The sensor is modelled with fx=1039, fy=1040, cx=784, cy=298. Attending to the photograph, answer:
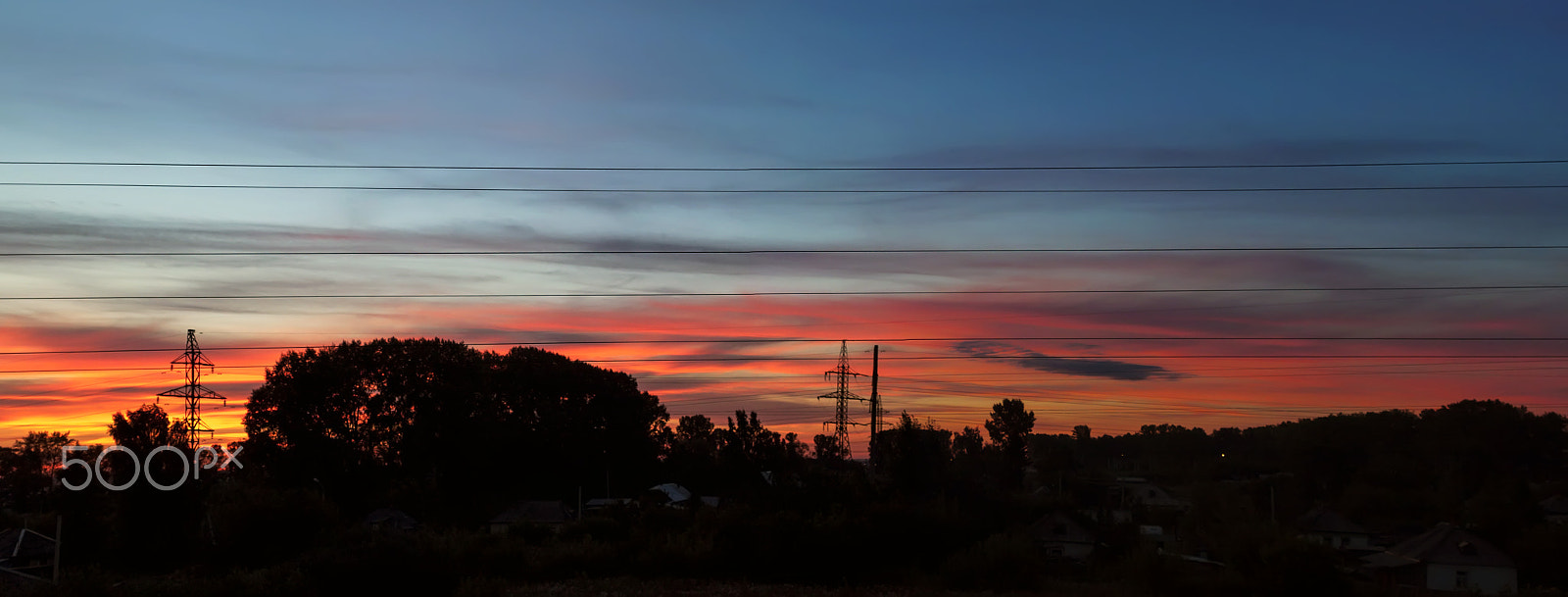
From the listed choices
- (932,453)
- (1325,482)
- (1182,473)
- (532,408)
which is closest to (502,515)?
(532,408)

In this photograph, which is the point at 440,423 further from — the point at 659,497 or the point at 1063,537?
the point at 1063,537

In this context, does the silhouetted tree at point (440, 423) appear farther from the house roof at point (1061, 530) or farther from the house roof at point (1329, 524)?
the house roof at point (1329, 524)

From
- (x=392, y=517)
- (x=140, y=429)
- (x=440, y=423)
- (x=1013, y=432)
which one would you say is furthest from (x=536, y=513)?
(x=1013, y=432)

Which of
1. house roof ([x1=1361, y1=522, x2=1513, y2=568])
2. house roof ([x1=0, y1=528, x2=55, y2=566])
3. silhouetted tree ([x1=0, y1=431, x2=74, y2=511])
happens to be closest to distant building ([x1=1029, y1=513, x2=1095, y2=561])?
house roof ([x1=1361, y1=522, x2=1513, y2=568])

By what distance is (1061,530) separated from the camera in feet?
187

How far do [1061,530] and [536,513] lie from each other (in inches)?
1253

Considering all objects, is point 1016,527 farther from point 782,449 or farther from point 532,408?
point 532,408

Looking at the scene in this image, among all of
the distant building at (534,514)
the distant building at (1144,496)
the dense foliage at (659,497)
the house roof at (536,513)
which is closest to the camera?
the dense foliage at (659,497)

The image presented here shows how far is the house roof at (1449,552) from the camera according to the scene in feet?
167

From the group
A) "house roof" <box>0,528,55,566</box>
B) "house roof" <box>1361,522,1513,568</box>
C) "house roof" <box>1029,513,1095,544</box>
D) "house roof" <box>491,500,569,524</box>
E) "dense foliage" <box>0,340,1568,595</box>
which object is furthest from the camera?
"house roof" <box>491,500,569,524</box>

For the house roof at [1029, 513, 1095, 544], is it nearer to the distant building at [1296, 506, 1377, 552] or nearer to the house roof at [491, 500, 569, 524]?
the distant building at [1296, 506, 1377, 552]

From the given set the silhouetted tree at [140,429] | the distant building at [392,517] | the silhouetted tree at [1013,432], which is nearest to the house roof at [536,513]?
the distant building at [392,517]

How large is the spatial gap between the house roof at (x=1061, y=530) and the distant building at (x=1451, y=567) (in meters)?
14.0

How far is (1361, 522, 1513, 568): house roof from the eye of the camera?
51.0 metres
